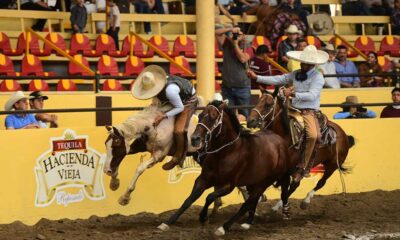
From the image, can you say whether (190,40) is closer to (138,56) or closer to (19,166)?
(138,56)

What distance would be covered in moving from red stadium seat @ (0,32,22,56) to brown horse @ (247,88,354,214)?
682cm

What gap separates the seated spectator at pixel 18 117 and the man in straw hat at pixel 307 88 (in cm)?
291

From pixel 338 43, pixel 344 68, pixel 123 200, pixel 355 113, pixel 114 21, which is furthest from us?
pixel 338 43

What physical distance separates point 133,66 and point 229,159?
7.47 metres

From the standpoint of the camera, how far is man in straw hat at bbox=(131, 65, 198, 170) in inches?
447

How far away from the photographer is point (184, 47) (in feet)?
63.8

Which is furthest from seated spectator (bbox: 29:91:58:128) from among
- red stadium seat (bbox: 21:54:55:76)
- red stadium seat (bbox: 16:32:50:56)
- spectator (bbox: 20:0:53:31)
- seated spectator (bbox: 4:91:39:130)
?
spectator (bbox: 20:0:53:31)

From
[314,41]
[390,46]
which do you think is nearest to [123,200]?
[314,41]

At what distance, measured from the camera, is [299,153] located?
11.9 meters

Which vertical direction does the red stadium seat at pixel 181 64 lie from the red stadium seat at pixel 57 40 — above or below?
below

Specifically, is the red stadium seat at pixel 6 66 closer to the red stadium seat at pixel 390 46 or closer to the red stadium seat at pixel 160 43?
the red stadium seat at pixel 160 43

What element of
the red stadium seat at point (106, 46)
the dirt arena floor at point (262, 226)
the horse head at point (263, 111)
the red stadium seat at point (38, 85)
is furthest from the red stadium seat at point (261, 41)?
the horse head at point (263, 111)

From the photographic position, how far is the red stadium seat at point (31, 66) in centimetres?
1703

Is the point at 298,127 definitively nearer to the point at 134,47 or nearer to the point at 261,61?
the point at 261,61
